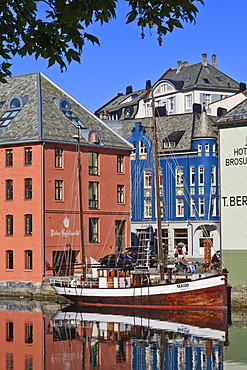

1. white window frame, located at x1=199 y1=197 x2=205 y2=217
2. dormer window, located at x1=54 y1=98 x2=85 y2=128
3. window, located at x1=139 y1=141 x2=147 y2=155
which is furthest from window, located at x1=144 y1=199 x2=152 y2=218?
dormer window, located at x1=54 y1=98 x2=85 y2=128

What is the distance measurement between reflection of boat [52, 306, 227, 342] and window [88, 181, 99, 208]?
13231 mm

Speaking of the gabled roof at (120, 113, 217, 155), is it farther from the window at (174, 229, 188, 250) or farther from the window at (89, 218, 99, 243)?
the window at (89, 218, 99, 243)

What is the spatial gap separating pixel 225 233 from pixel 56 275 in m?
16.3

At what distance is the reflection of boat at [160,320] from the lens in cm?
3731

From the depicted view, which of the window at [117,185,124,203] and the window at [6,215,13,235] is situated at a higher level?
the window at [117,185,124,203]

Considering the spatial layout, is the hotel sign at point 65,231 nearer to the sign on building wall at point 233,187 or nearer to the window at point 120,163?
the window at point 120,163

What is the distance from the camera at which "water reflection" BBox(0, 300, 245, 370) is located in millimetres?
29500

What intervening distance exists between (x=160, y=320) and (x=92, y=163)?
2208 centimetres

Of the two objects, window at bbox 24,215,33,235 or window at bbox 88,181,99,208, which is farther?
window at bbox 88,181,99,208

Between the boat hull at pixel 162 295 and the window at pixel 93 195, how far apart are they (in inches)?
454

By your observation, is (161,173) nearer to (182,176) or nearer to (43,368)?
(182,176)

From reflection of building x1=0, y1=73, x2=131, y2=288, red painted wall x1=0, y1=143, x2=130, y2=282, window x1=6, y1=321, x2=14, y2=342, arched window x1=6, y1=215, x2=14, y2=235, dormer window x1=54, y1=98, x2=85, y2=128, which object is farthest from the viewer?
dormer window x1=54, y1=98, x2=85, y2=128

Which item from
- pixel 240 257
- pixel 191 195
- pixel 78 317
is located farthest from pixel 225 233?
pixel 191 195

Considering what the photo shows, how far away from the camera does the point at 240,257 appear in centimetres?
4319
